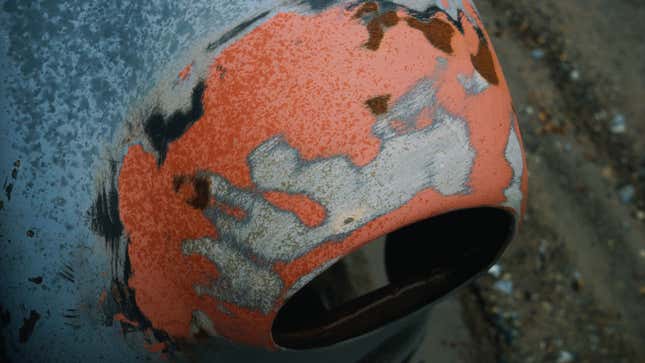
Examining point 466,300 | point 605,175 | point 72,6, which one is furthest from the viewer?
point 605,175

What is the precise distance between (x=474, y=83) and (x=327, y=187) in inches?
9.0

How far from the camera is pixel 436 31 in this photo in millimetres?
760

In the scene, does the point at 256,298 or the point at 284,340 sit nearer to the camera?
the point at 256,298

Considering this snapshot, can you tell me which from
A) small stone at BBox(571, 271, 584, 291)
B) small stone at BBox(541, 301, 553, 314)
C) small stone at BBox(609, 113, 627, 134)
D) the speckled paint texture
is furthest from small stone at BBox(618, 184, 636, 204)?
the speckled paint texture

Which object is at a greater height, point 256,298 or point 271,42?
point 271,42

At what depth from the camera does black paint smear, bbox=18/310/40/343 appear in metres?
0.89

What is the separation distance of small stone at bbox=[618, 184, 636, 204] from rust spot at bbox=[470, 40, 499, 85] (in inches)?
48.8

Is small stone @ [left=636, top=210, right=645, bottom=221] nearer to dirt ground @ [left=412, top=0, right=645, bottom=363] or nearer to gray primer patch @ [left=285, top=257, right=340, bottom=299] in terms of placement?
dirt ground @ [left=412, top=0, right=645, bottom=363]

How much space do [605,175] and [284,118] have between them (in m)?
1.46

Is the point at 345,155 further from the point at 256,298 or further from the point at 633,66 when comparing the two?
the point at 633,66

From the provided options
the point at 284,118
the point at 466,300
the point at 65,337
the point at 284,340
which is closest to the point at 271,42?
the point at 284,118

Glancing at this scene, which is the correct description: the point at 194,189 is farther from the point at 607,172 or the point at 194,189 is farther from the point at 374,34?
the point at 607,172

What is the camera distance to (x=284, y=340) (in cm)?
88

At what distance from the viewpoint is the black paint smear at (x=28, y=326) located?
0.89 m
